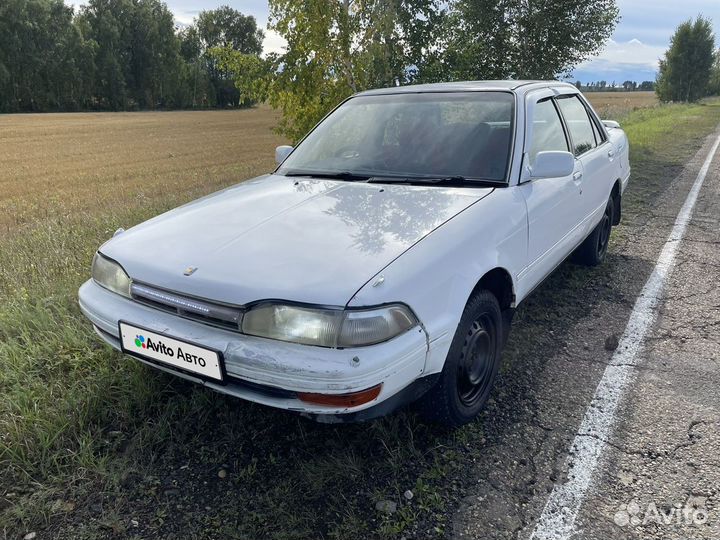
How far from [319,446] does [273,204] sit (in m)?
1.24

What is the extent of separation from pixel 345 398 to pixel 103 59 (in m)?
81.0

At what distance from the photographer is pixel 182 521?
6.76ft

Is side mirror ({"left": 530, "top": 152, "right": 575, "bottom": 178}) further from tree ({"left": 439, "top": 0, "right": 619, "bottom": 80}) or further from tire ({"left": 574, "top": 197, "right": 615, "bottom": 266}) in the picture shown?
tree ({"left": 439, "top": 0, "right": 619, "bottom": 80})

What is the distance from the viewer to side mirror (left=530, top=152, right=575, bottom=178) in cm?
288

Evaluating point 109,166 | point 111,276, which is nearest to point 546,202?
point 111,276

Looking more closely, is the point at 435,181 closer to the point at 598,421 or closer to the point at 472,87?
the point at 472,87

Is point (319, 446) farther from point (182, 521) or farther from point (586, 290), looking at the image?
point (586, 290)

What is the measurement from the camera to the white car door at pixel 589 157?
3854 mm

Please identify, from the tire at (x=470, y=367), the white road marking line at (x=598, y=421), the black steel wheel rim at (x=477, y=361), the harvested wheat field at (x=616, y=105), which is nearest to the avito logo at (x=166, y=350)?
the tire at (x=470, y=367)

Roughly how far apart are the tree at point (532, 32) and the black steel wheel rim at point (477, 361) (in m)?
15.5

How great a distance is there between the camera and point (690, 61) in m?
58.5

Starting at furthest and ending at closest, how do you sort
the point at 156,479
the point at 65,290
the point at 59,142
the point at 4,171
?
the point at 59,142
the point at 4,171
the point at 65,290
the point at 156,479

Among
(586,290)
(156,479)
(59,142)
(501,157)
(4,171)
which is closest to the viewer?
(156,479)

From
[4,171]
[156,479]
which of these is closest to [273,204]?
[156,479]
